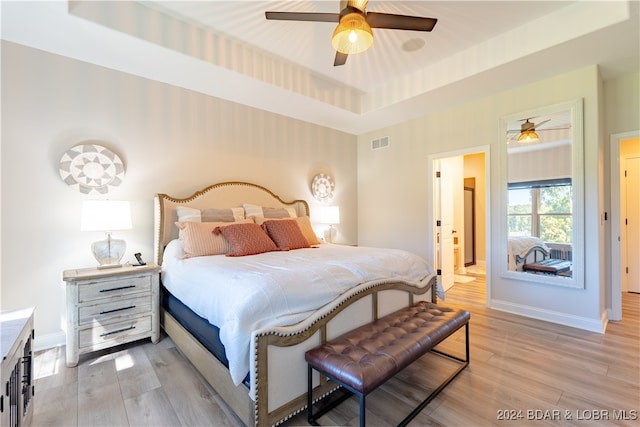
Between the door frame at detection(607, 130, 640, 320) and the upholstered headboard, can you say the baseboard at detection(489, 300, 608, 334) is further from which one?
the upholstered headboard

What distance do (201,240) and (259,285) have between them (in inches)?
56.3

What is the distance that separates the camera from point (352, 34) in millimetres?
2021

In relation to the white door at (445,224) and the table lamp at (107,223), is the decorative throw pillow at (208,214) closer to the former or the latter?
the table lamp at (107,223)

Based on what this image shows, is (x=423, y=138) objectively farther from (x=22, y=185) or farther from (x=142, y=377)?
(x=22, y=185)

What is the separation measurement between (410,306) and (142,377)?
217cm

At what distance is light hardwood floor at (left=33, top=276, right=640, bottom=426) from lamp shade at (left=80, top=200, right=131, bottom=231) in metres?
1.11

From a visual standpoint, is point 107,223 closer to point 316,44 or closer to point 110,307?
point 110,307

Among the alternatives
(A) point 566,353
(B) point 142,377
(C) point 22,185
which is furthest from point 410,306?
(C) point 22,185

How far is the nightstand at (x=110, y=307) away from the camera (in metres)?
2.25

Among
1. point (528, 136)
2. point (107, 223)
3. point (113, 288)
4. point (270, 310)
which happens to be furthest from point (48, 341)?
point (528, 136)

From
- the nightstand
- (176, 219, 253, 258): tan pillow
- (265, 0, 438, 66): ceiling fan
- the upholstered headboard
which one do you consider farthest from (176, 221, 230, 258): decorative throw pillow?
(265, 0, 438, 66): ceiling fan

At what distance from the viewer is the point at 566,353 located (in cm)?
244

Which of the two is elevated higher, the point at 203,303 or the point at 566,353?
the point at 203,303

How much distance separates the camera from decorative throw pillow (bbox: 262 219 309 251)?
10.4 ft
